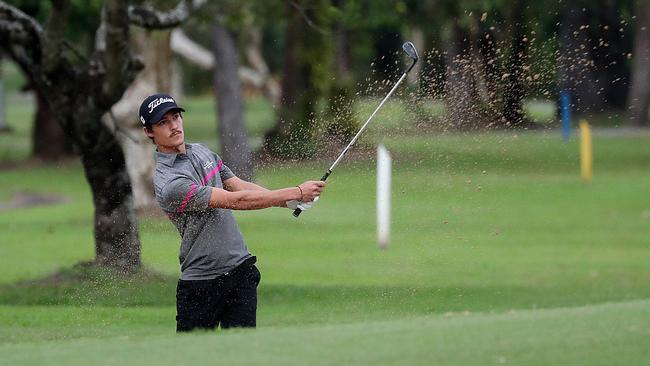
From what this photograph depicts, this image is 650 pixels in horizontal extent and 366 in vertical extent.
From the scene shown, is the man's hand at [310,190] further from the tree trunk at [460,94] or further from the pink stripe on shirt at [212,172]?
the tree trunk at [460,94]

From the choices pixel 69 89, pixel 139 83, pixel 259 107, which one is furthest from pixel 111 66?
pixel 259 107

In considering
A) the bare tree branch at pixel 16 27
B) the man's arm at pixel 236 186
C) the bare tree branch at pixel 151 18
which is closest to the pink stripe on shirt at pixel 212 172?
the man's arm at pixel 236 186

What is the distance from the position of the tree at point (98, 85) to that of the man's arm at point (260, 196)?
21.6 ft

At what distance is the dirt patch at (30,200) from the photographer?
30875 millimetres

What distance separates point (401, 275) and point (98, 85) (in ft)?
14.7

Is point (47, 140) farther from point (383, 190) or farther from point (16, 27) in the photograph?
point (16, 27)

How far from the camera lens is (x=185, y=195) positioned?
A: 8.45 m

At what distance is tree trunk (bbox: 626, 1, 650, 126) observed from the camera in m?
43.9

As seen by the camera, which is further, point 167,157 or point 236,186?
point 236,186

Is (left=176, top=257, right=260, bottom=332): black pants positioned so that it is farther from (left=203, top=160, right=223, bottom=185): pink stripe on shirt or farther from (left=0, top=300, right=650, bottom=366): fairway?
(left=203, top=160, right=223, bottom=185): pink stripe on shirt

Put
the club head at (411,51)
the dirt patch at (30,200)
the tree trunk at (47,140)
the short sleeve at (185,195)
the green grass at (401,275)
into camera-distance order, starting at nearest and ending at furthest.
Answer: the green grass at (401,275) < the short sleeve at (185,195) < the club head at (411,51) < the dirt patch at (30,200) < the tree trunk at (47,140)

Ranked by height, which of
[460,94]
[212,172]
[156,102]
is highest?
[460,94]

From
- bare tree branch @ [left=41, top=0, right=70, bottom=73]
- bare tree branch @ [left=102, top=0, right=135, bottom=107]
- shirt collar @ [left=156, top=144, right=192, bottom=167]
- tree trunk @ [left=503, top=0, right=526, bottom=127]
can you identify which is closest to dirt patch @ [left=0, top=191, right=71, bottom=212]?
tree trunk @ [left=503, top=0, right=526, bottom=127]

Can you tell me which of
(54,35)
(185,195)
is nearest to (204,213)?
(185,195)
